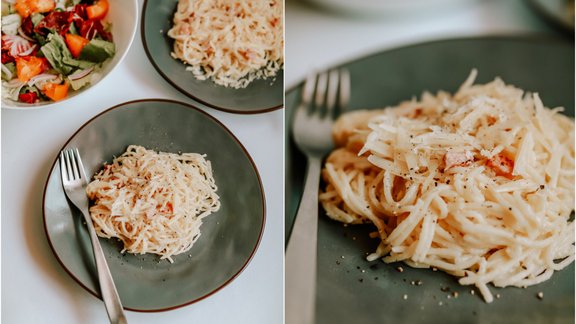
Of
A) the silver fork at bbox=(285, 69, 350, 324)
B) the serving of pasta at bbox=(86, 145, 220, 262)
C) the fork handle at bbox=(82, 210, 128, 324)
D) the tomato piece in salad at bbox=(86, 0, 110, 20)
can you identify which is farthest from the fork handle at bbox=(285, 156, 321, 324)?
the tomato piece in salad at bbox=(86, 0, 110, 20)

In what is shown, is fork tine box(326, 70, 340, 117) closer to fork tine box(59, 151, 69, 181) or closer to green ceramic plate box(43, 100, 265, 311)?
green ceramic plate box(43, 100, 265, 311)

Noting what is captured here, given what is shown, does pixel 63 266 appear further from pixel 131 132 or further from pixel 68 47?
pixel 68 47

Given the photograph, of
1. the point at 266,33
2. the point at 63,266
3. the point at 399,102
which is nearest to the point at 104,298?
the point at 63,266

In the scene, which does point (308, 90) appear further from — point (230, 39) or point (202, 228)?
point (202, 228)

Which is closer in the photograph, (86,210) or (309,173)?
(86,210)

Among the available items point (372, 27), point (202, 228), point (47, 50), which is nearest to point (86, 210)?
point (202, 228)

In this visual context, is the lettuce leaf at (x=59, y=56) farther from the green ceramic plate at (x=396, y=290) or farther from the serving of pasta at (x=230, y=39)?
the green ceramic plate at (x=396, y=290)

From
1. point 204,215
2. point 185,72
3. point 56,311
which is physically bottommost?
point 56,311
